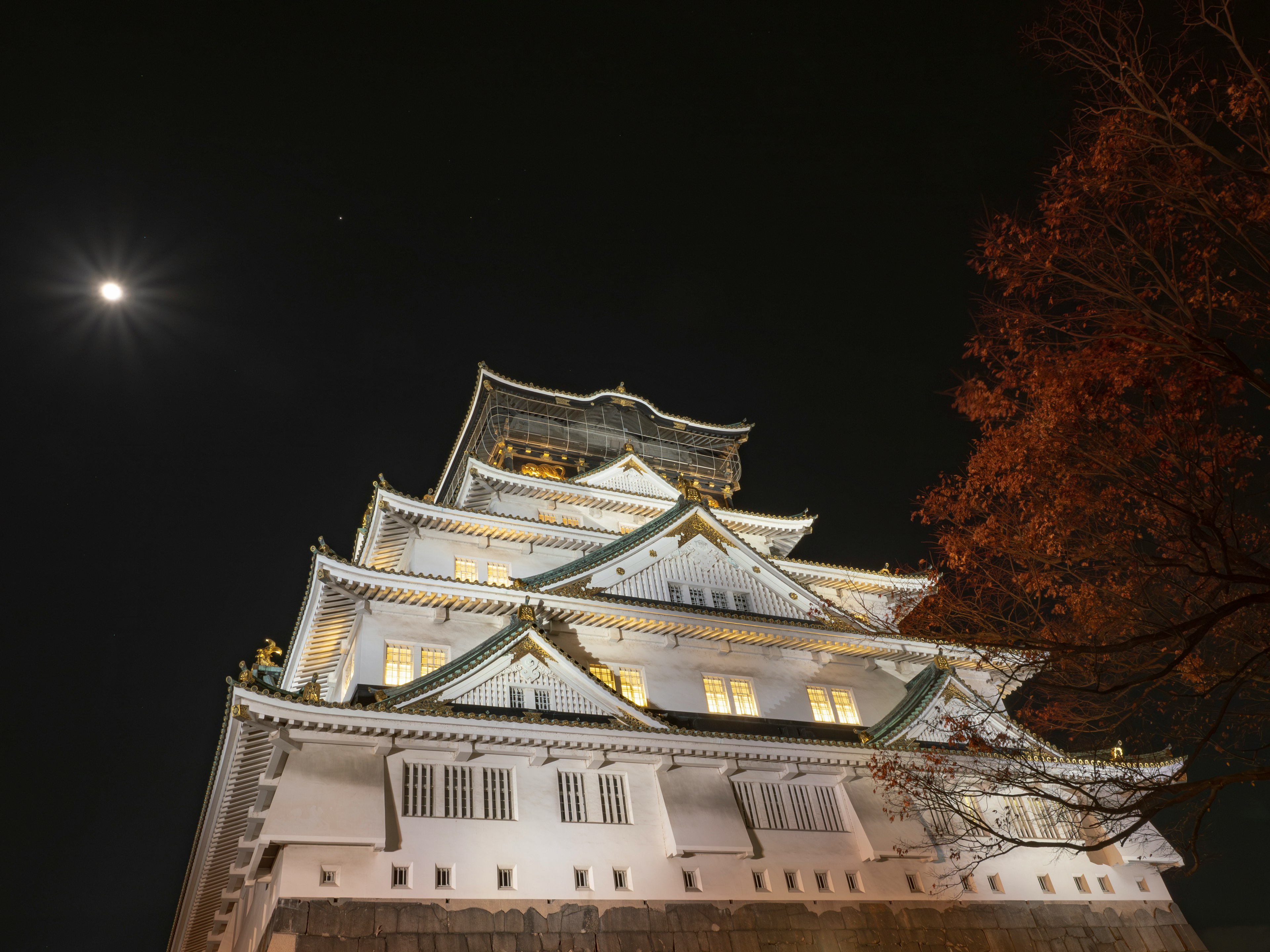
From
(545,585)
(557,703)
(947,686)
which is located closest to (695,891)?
(557,703)

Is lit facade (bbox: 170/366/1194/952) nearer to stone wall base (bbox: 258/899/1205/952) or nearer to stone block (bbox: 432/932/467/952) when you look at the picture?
stone wall base (bbox: 258/899/1205/952)

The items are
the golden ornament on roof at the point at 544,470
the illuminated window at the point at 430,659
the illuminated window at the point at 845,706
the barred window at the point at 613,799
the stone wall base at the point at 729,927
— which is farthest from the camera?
the golden ornament on roof at the point at 544,470

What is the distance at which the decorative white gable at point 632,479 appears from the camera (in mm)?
33812

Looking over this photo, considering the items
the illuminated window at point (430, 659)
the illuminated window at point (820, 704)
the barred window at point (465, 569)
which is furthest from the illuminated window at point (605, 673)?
the illuminated window at point (820, 704)

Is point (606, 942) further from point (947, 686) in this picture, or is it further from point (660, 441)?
point (660, 441)

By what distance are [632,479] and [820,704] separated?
12.8 metres

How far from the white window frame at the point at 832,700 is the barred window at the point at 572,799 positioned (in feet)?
31.3

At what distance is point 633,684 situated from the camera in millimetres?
24062

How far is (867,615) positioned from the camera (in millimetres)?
31422

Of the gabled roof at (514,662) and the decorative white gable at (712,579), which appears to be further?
the decorative white gable at (712,579)

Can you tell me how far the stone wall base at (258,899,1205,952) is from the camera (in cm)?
1538

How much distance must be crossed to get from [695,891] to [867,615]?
1567 cm

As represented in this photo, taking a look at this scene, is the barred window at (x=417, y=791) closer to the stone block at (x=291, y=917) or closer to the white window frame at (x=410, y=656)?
the stone block at (x=291, y=917)

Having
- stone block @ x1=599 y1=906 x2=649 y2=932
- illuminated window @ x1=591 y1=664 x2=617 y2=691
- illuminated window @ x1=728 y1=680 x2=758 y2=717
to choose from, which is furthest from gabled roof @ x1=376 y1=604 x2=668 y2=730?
illuminated window @ x1=728 y1=680 x2=758 y2=717
